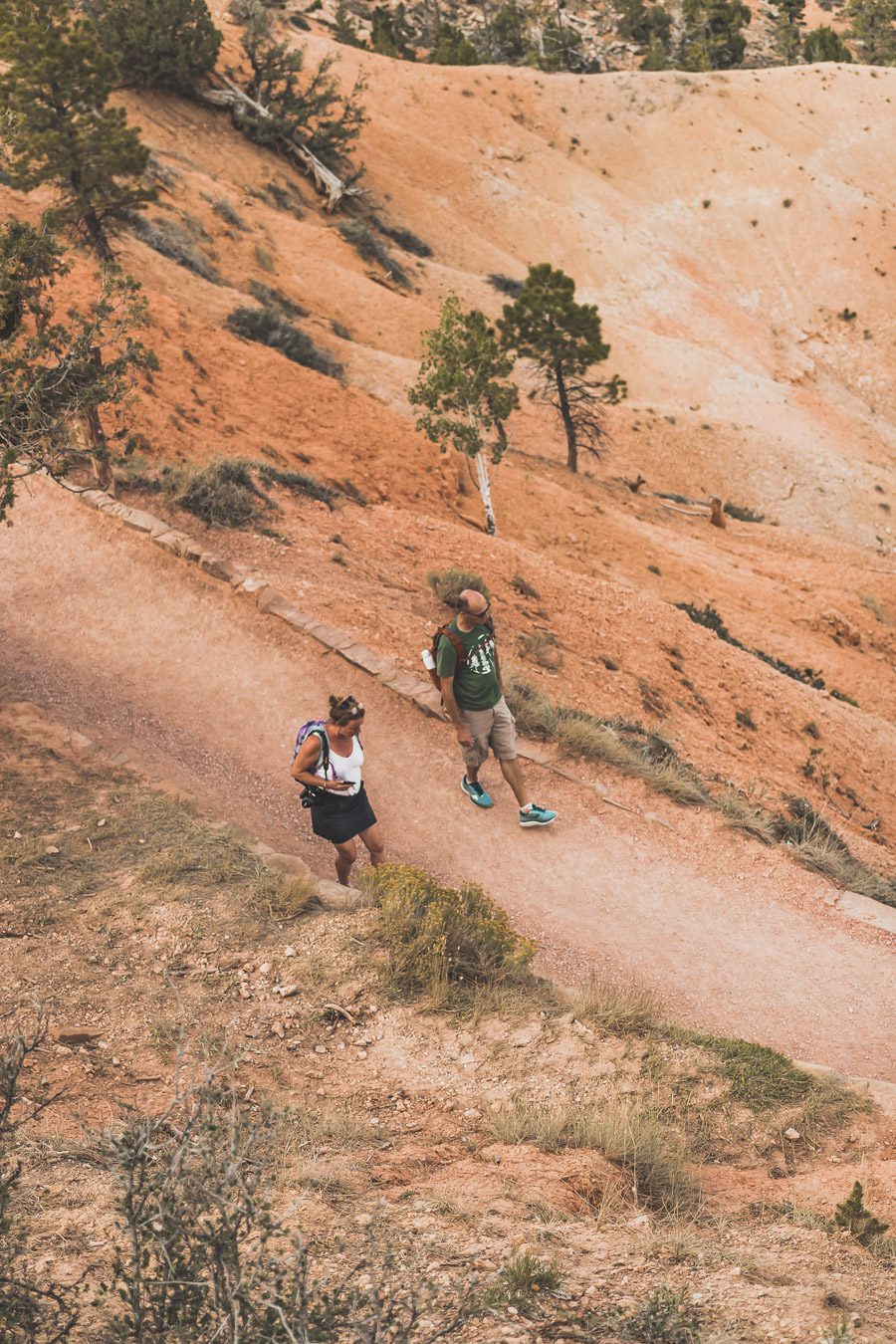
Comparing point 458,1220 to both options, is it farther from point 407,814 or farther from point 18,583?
point 18,583

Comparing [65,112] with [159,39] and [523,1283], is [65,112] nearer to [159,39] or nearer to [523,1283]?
[159,39]

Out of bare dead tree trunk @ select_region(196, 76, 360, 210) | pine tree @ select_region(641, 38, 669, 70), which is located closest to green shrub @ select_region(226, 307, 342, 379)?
bare dead tree trunk @ select_region(196, 76, 360, 210)

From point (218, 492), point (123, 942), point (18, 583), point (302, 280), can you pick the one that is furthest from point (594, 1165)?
point (302, 280)

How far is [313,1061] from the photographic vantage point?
5.85 m

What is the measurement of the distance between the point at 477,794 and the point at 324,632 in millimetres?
2796

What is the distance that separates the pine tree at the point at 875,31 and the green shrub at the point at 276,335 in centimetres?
6801

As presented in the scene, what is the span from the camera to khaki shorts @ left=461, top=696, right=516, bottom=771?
900cm

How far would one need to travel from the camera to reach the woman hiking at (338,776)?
24.0 feet

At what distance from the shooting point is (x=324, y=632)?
11398mm

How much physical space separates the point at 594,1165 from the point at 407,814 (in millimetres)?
4706

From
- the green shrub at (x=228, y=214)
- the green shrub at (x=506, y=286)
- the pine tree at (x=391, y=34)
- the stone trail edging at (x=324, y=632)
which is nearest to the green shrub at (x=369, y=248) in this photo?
the green shrub at (x=506, y=286)

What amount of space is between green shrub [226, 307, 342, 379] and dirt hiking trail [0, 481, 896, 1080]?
1217 centimetres

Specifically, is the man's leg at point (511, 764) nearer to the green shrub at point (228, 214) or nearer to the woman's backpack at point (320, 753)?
→ the woman's backpack at point (320, 753)

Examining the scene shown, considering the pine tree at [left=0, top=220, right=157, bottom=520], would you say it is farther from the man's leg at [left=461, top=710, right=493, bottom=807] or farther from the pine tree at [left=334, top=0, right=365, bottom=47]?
the pine tree at [left=334, top=0, right=365, bottom=47]
